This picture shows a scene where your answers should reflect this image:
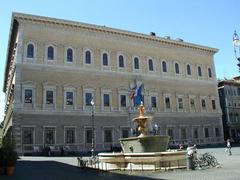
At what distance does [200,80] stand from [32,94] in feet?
82.0

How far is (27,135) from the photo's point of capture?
31.2 m

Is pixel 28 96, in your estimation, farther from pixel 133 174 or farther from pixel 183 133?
pixel 183 133

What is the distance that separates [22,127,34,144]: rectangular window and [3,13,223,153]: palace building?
9cm

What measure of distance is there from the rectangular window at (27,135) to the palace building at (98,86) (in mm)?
95

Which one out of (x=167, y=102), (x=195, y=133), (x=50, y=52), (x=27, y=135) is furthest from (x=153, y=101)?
(x=27, y=135)

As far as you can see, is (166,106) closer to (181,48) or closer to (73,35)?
(181,48)

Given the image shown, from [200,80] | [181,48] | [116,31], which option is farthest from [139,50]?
[200,80]

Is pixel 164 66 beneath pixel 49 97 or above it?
above

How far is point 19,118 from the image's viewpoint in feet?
102

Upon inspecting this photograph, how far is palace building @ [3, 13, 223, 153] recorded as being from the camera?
32469 millimetres

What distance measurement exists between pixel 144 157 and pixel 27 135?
62.9 feet

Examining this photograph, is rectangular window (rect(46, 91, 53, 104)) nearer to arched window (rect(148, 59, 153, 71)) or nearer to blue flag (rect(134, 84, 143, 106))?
blue flag (rect(134, 84, 143, 106))

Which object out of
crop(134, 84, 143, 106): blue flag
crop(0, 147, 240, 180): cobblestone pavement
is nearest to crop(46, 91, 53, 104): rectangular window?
crop(134, 84, 143, 106): blue flag

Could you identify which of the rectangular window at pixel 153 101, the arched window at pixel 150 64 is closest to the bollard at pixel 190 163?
the rectangular window at pixel 153 101
